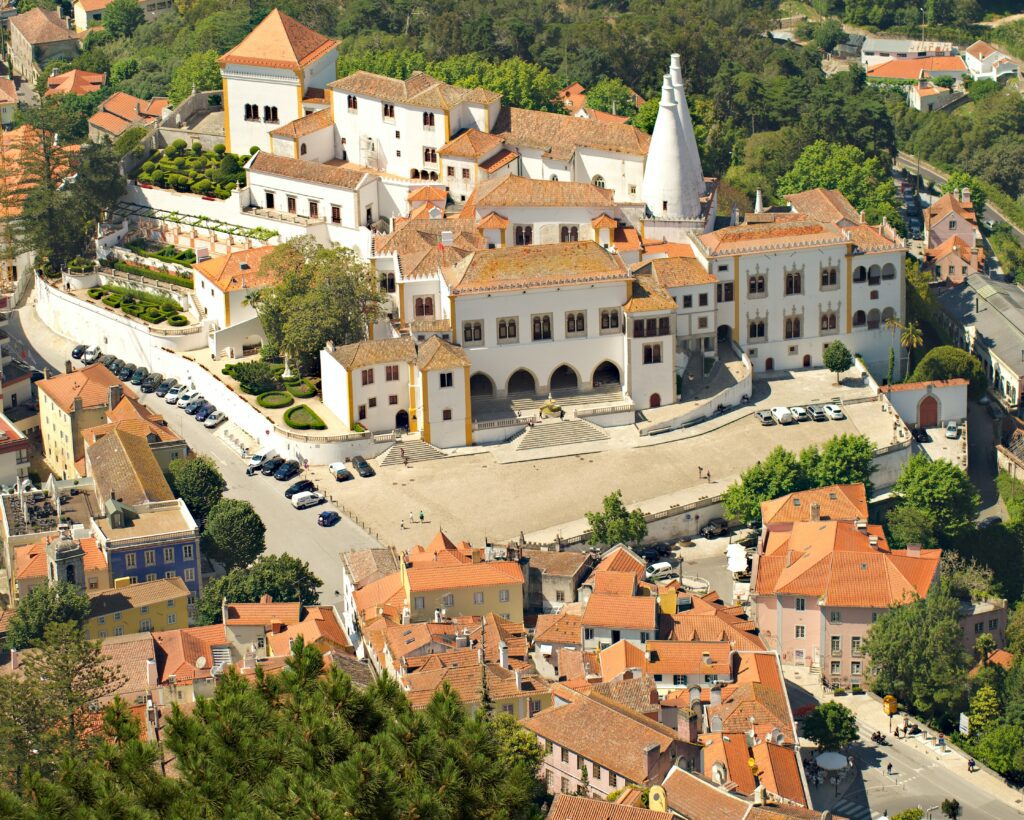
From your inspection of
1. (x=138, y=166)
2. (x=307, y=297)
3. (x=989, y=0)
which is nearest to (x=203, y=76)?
(x=138, y=166)

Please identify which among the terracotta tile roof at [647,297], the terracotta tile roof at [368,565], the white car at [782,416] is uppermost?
the terracotta tile roof at [647,297]

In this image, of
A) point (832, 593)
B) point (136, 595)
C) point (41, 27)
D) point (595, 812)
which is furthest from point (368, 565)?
point (41, 27)

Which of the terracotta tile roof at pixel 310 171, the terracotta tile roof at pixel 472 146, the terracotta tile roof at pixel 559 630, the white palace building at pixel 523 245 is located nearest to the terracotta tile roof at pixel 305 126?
the white palace building at pixel 523 245

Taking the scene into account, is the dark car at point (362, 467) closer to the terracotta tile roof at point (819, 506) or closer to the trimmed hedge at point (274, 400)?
the trimmed hedge at point (274, 400)

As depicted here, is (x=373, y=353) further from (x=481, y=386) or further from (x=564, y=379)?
(x=564, y=379)

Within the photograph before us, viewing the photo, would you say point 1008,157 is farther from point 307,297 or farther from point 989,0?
point 307,297
